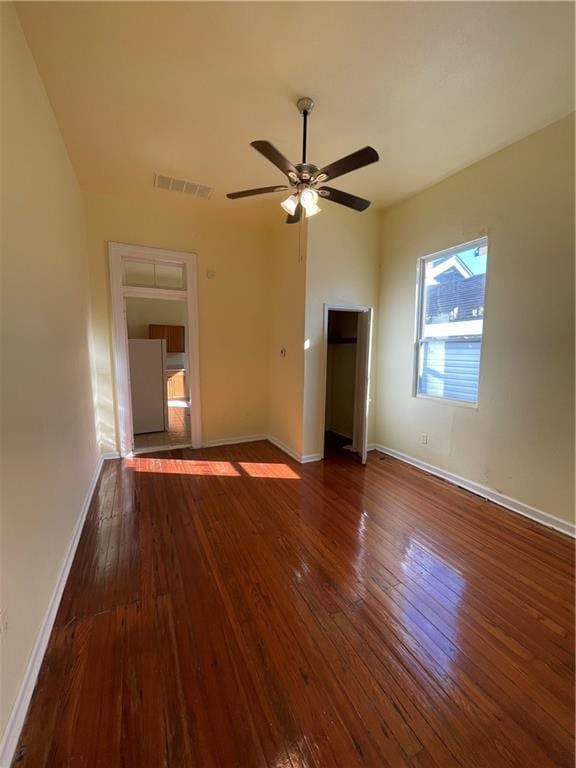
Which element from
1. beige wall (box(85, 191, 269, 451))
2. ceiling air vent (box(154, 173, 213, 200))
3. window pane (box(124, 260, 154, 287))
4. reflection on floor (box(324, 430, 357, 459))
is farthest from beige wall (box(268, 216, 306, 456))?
window pane (box(124, 260, 154, 287))

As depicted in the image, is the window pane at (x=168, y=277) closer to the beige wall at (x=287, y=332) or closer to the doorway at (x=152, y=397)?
the doorway at (x=152, y=397)

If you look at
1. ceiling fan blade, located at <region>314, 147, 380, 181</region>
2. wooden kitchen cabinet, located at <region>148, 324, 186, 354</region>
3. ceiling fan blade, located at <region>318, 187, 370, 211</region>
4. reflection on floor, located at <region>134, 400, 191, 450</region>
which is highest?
ceiling fan blade, located at <region>314, 147, 380, 181</region>

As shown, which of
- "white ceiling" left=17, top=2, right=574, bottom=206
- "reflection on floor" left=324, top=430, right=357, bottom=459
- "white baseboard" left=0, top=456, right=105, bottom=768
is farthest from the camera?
"reflection on floor" left=324, top=430, right=357, bottom=459

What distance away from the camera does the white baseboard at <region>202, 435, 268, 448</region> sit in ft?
14.8

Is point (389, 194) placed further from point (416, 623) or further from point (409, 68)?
point (416, 623)

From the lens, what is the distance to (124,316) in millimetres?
3879

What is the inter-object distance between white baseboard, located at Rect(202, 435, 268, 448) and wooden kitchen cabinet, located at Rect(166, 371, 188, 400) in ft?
11.2

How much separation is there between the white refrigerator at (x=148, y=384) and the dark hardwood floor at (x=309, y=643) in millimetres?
2309

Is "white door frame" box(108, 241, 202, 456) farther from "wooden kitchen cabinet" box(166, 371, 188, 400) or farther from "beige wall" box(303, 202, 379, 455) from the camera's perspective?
"wooden kitchen cabinet" box(166, 371, 188, 400)

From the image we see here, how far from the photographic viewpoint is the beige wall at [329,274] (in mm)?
3766

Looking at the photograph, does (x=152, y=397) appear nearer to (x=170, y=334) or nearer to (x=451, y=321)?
(x=170, y=334)

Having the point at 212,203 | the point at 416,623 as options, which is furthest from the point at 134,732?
the point at 212,203

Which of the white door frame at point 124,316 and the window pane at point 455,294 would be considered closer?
the window pane at point 455,294

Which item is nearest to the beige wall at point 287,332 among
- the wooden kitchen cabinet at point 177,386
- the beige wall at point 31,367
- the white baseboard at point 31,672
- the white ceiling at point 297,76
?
the white ceiling at point 297,76
